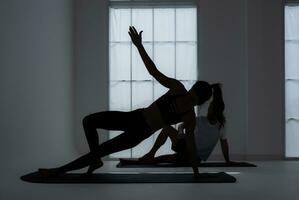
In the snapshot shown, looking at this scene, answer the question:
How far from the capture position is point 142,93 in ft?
22.6

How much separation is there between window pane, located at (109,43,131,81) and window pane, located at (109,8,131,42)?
0.12 metres

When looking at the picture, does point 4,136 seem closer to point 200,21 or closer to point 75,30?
point 75,30

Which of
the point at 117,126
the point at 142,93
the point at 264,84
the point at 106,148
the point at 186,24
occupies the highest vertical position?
the point at 186,24

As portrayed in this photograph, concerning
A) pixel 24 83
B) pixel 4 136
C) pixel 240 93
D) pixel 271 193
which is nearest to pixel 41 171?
pixel 4 136

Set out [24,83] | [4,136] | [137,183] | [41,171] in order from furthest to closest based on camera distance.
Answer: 1. [24,83]
2. [4,136]
3. [41,171]
4. [137,183]

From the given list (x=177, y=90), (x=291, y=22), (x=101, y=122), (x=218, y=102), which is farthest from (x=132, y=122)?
(x=291, y=22)

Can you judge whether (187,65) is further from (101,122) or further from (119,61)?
Result: (101,122)

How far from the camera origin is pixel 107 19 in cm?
694

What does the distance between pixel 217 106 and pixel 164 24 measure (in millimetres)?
2687

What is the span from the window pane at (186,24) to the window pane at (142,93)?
0.81 m

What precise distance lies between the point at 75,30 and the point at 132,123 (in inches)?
152

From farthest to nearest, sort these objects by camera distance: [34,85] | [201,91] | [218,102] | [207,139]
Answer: [207,139]
[34,85]
[218,102]
[201,91]

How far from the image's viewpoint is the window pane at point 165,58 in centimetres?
689

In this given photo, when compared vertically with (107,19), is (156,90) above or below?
below
